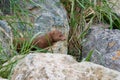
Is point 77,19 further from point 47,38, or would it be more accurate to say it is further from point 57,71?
point 57,71

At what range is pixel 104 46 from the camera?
13.7 feet

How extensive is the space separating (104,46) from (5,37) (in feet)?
3.58

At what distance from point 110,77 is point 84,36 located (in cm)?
200

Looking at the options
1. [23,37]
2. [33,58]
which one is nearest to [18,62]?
[33,58]

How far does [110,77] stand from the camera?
251 centimetres

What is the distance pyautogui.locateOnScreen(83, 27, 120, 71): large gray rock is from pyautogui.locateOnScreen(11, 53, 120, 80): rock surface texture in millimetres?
1163

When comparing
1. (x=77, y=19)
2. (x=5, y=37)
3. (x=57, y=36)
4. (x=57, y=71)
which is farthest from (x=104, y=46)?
(x=57, y=71)

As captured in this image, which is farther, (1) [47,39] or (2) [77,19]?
(2) [77,19]

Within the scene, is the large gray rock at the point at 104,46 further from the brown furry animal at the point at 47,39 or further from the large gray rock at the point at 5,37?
the large gray rock at the point at 5,37

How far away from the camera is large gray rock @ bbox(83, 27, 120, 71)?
150 inches

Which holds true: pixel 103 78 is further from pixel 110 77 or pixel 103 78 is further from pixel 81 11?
pixel 81 11

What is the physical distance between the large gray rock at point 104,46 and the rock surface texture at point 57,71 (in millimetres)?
1163

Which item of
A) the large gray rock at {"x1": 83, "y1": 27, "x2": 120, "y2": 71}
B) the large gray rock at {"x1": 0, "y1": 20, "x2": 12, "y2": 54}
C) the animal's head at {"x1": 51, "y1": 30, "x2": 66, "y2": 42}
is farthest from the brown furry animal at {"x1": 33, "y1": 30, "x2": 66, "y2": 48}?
the large gray rock at {"x1": 0, "y1": 20, "x2": 12, "y2": 54}

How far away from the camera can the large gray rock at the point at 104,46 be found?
150 inches
